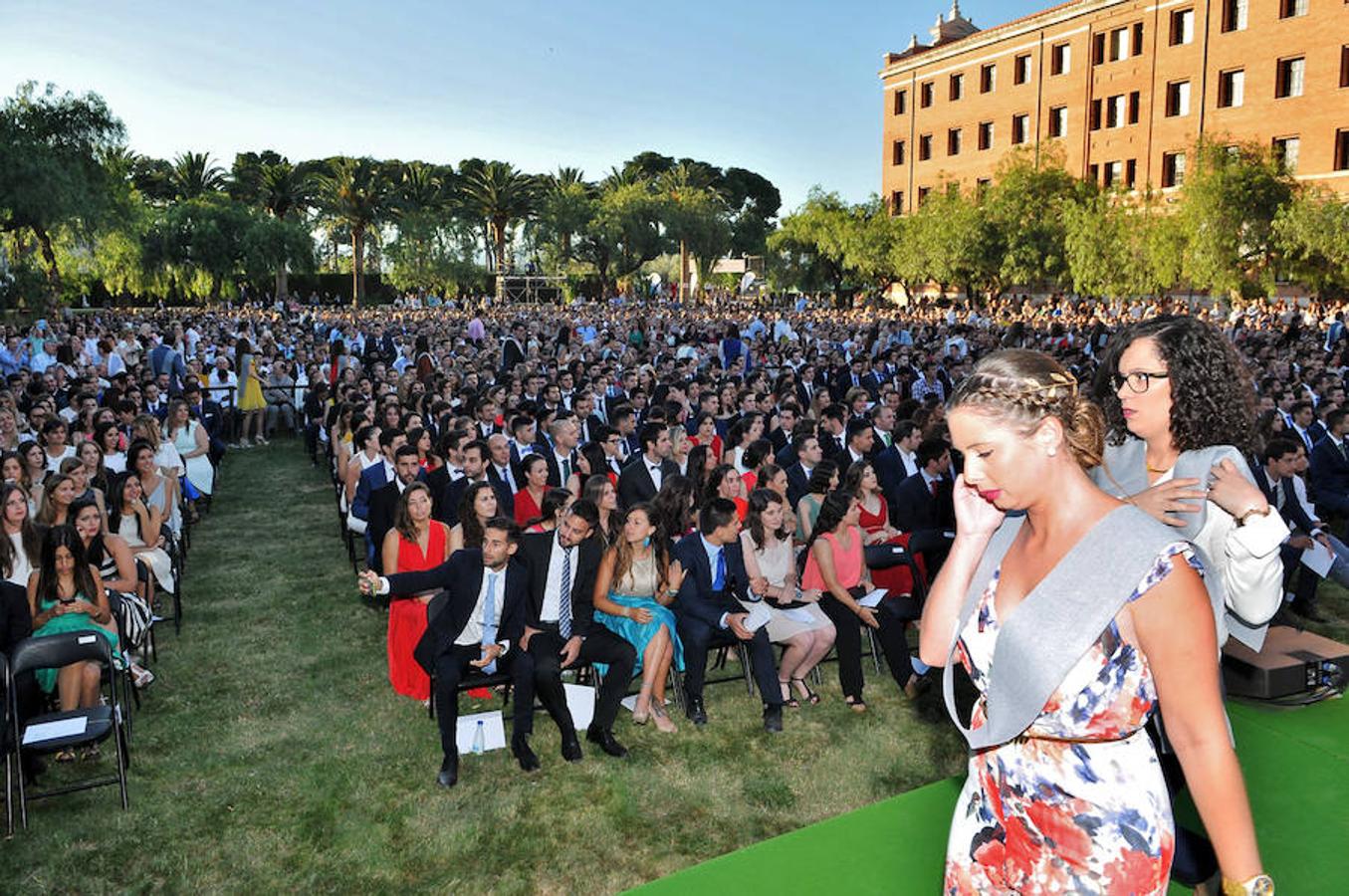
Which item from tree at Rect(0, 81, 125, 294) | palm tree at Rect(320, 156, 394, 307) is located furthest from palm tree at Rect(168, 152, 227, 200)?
tree at Rect(0, 81, 125, 294)

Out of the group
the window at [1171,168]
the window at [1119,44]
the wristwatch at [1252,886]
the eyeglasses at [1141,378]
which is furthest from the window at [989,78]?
the wristwatch at [1252,886]

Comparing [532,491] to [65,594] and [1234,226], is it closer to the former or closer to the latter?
[65,594]

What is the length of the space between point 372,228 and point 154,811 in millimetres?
55443

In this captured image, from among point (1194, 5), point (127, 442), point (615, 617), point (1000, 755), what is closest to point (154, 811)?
point (615, 617)

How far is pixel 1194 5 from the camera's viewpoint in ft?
132

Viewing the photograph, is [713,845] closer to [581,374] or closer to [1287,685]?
[1287,685]

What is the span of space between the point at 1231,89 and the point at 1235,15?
291 cm

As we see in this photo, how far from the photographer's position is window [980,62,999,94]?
50.8 metres

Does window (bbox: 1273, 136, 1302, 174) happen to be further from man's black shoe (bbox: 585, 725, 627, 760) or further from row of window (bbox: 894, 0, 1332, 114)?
man's black shoe (bbox: 585, 725, 627, 760)

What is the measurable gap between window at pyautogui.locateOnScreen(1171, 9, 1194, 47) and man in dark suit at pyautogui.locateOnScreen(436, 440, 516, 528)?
1722 inches

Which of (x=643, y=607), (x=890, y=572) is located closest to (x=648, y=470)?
(x=890, y=572)

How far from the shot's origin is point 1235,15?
39.2m

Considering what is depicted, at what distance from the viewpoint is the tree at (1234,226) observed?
94.2ft

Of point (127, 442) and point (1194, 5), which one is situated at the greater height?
point (1194, 5)
